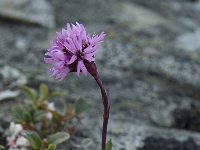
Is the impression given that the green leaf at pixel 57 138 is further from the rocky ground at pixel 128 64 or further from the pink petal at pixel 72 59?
the pink petal at pixel 72 59

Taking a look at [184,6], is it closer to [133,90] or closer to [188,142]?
[133,90]

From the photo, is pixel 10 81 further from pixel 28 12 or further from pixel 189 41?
pixel 189 41

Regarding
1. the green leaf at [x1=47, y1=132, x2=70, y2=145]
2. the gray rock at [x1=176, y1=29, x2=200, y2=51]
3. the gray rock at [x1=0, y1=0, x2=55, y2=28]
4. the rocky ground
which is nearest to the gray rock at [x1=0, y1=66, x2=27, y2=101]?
the rocky ground

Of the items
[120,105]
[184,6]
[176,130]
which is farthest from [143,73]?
[184,6]

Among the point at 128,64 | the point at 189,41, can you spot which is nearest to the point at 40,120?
the point at 128,64

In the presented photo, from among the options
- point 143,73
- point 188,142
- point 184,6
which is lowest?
point 188,142
